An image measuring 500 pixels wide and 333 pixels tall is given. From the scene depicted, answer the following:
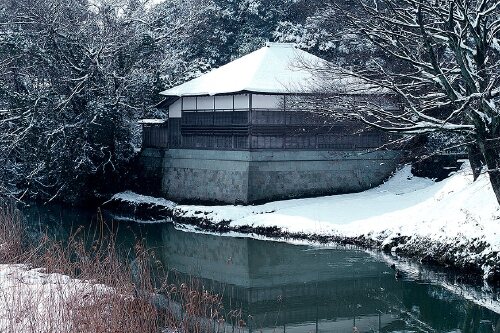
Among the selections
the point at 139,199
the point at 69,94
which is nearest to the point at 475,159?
the point at 139,199

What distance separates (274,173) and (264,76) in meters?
4.05

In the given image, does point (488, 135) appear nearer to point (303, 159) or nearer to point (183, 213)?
point (303, 159)

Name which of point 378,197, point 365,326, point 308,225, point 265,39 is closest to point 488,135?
point 365,326

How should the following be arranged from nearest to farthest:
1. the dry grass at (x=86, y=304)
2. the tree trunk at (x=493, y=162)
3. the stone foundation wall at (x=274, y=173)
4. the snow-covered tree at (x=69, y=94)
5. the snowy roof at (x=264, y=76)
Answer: the dry grass at (x=86, y=304)
the tree trunk at (x=493, y=162)
the snowy roof at (x=264, y=76)
the stone foundation wall at (x=274, y=173)
the snow-covered tree at (x=69, y=94)

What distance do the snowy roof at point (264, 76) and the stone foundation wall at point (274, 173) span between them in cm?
255

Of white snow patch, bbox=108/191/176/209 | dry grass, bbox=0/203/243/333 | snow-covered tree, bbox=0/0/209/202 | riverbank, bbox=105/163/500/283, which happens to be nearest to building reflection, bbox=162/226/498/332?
riverbank, bbox=105/163/500/283

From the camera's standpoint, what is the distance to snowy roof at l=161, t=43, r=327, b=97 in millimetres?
24672

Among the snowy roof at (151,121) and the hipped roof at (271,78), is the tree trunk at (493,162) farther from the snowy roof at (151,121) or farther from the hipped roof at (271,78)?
the snowy roof at (151,121)

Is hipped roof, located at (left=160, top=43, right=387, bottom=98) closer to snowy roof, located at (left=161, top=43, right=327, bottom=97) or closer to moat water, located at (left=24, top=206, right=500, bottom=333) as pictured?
snowy roof, located at (left=161, top=43, right=327, bottom=97)

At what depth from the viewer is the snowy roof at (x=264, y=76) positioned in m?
24.7

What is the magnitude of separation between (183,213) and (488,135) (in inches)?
545

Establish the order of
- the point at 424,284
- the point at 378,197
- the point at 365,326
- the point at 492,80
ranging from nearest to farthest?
1. the point at 365,326
2. the point at 492,80
3. the point at 424,284
4. the point at 378,197

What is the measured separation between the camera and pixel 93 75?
28.6m

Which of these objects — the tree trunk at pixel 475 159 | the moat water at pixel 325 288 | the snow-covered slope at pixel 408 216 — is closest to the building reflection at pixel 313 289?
the moat water at pixel 325 288
